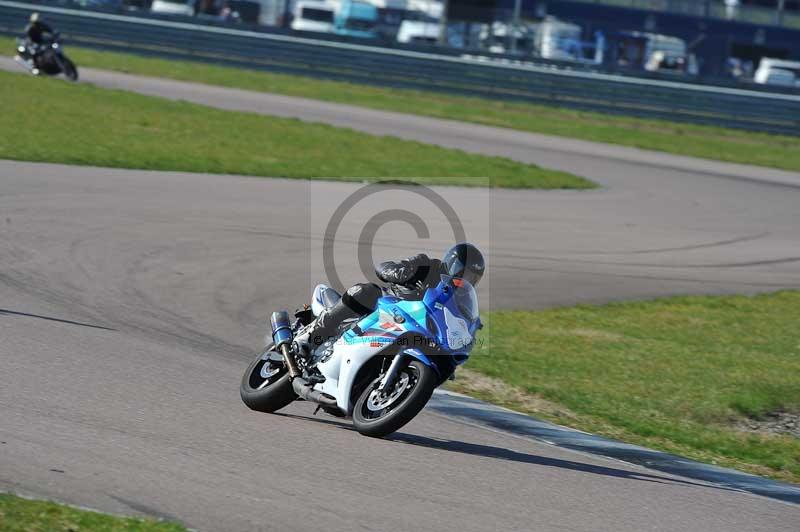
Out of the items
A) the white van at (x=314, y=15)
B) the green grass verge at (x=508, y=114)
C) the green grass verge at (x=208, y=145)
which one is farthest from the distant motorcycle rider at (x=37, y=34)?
the white van at (x=314, y=15)

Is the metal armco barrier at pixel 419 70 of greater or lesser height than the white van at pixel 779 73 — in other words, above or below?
below

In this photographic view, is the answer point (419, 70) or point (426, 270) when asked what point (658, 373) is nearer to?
point (426, 270)

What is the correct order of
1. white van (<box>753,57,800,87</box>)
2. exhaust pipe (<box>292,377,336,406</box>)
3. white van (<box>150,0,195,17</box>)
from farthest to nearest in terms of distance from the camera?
1. white van (<box>753,57,800,87</box>)
2. white van (<box>150,0,195,17</box>)
3. exhaust pipe (<box>292,377,336,406</box>)

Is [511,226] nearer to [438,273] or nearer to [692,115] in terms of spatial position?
[438,273]

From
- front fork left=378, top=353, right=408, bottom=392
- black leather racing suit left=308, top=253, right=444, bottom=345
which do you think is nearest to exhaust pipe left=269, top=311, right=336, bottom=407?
black leather racing suit left=308, top=253, right=444, bottom=345

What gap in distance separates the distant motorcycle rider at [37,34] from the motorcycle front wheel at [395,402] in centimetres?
2303

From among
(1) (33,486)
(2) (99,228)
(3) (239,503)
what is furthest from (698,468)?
(2) (99,228)

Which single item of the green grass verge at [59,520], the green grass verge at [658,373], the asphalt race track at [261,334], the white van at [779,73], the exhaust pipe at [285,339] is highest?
the white van at [779,73]

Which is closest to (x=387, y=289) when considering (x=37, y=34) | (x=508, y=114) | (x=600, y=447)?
(x=600, y=447)

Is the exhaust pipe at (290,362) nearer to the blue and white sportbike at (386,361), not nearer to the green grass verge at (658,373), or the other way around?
the blue and white sportbike at (386,361)

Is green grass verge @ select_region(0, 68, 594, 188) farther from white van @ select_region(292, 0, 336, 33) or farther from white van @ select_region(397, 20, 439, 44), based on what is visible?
white van @ select_region(292, 0, 336, 33)

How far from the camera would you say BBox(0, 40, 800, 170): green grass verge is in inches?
1159

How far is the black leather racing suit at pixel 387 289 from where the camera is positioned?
22.0 ft

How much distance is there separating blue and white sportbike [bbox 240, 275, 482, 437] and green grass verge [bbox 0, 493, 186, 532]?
1995 millimetres
